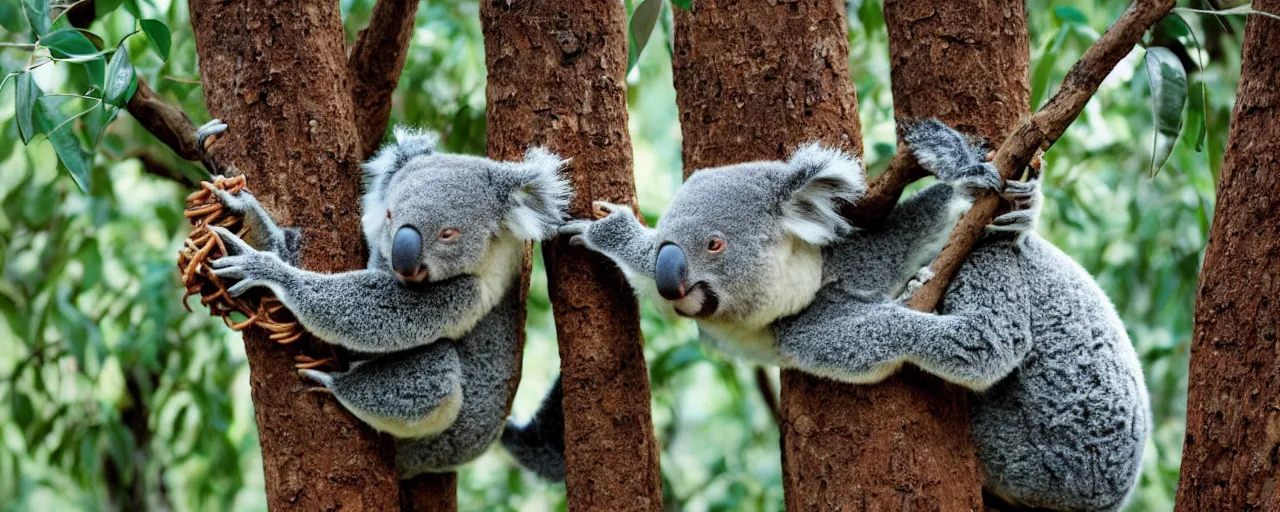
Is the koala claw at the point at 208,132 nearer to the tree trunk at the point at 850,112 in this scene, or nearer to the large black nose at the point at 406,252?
the large black nose at the point at 406,252

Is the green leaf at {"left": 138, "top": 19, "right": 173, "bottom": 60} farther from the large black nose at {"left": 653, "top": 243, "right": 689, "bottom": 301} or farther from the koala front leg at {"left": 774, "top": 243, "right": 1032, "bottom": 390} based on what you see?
the koala front leg at {"left": 774, "top": 243, "right": 1032, "bottom": 390}

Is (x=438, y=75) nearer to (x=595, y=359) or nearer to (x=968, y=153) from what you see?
(x=595, y=359)

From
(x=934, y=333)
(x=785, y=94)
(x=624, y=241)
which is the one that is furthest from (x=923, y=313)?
(x=624, y=241)

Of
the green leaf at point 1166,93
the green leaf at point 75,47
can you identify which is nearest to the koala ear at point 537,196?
the green leaf at point 75,47

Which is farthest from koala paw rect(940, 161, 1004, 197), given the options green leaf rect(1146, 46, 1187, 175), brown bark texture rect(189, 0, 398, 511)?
brown bark texture rect(189, 0, 398, 511)

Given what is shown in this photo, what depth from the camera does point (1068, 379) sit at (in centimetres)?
264

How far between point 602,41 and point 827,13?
1.85ft

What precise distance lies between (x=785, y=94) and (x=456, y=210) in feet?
2.80

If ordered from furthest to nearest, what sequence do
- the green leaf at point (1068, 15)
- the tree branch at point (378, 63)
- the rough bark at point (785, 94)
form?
the green leaf at point (1068, 15), the tree branch at point (378, 63), the rough bark at point (785, 94)

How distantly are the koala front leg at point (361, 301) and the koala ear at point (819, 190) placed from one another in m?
0.84

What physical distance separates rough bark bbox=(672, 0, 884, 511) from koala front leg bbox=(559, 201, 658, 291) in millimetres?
297

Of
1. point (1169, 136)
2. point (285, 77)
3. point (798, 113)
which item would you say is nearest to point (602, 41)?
point (798, 113)

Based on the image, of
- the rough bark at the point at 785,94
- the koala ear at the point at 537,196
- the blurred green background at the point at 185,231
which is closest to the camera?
the rough bark at the point at 785,94

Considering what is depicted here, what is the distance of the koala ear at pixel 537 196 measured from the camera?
2693 mm
